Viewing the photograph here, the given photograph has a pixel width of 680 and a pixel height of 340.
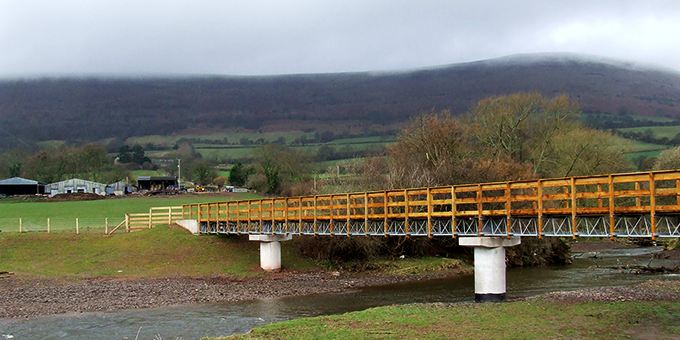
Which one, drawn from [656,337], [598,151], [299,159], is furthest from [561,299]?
[299,159]

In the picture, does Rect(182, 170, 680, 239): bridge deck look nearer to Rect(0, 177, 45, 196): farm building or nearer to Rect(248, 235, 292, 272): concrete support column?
Rect(248, 235, 292, 272): concrete support column

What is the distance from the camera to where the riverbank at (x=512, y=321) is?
22500 mm

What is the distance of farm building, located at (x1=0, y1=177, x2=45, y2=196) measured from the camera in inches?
5278

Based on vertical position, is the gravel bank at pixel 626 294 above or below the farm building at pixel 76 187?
below

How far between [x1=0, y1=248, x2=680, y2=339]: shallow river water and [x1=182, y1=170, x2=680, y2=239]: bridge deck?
3.68 m

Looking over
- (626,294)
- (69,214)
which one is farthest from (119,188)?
(626,294)

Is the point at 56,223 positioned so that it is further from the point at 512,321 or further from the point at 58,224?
the point at 512,321

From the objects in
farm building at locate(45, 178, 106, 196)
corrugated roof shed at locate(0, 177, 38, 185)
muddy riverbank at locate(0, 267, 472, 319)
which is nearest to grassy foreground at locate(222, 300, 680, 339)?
muddy riverbank at locate(0, 267, 472, 319)

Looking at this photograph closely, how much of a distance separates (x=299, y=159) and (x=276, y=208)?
8370 centimetres

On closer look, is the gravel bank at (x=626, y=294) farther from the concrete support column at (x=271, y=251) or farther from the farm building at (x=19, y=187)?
the farm building at (x=19, y=187)

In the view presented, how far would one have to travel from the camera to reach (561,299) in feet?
102

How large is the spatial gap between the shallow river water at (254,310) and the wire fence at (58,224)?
2807 centimetres

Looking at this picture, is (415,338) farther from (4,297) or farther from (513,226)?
(4,297)

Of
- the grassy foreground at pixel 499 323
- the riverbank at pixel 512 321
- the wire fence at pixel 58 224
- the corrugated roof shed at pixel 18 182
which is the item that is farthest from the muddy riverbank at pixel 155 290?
the corrugated roof shed at pixel 18 182
